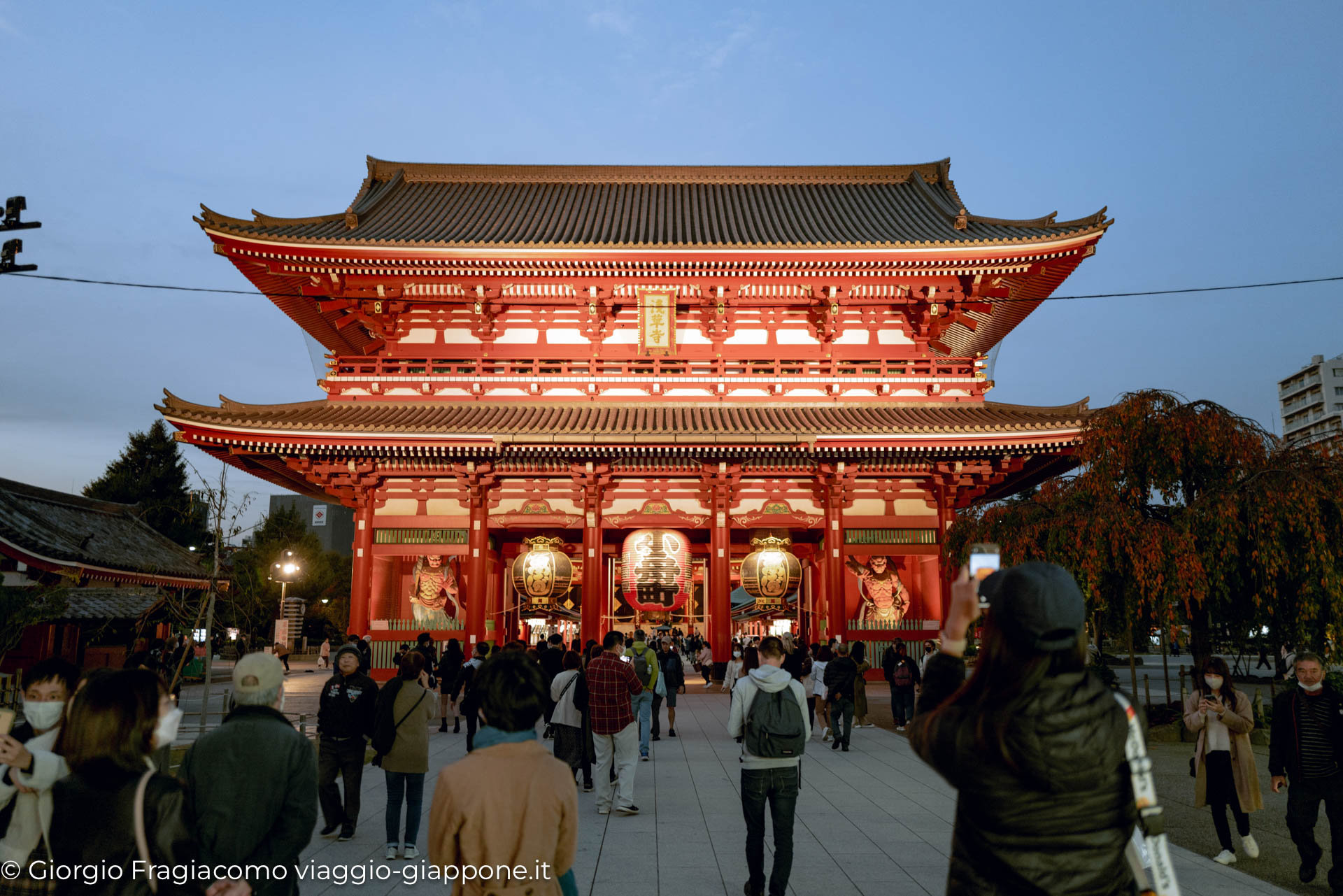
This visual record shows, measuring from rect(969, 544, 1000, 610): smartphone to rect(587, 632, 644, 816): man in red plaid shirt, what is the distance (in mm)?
6655

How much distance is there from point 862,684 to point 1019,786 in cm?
1382

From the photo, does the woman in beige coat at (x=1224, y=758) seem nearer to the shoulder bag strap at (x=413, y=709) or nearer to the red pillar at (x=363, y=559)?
the shoulder bag strap at (x=413, y=709)

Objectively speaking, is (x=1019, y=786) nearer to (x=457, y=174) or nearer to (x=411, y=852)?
(x=411, y=852)

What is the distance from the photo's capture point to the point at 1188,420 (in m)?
13.0

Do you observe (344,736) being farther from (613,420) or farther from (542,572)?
(613,420)

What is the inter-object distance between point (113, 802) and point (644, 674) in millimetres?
9333

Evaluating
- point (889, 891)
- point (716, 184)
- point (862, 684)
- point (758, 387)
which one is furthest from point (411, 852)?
point (716, 184)

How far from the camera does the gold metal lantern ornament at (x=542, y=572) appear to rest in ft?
66.9

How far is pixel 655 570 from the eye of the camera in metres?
20.4

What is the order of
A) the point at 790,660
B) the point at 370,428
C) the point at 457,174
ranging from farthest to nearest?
the point at 457,174 < the point at 370,428 < the point at 790,660

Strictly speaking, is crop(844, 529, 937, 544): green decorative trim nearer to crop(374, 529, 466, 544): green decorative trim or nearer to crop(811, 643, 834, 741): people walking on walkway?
crop(811, 643, 834, 741): people walking on walkway

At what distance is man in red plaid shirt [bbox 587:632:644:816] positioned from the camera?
888cm

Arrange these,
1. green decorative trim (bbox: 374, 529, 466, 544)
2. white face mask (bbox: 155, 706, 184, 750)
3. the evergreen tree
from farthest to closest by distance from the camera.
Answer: the evergreen tree < green decorative trim (bbox: 374, 529, 466, 544) < white face mask (bbox: 155, 706, 184, 750)

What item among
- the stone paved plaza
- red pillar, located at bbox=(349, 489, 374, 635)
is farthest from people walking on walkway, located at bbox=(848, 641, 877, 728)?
red pillar, located at bbox=(349, 489, 374, 635)
